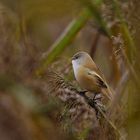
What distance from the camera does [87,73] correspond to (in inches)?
69.8

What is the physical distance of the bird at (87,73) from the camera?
156 cm

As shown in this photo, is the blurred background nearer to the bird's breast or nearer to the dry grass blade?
the dry grass blade

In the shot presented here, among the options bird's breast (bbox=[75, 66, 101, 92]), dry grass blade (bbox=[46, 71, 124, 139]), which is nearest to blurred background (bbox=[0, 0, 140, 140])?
dry grass blade (bbox=[46, 71, 124, 139])

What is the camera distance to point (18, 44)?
1.85 meters

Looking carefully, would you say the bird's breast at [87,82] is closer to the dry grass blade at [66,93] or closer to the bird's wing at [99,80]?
the bird's wing at [99,80]

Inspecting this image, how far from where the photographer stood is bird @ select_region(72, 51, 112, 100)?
1563 mm

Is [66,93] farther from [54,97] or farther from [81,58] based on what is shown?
[81,58]

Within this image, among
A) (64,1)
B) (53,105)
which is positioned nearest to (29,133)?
(64,1)

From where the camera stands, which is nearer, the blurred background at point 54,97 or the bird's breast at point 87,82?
the blurred background at point 54,97

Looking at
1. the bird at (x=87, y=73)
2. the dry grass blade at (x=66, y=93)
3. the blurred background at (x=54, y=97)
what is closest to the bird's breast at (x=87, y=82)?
the bird at (x=87, y=73)

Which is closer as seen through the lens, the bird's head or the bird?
the bird

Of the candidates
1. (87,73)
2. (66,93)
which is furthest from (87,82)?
(66,93)

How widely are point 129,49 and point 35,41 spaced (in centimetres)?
118

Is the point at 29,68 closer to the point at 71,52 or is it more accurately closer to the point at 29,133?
the point at 71,52
